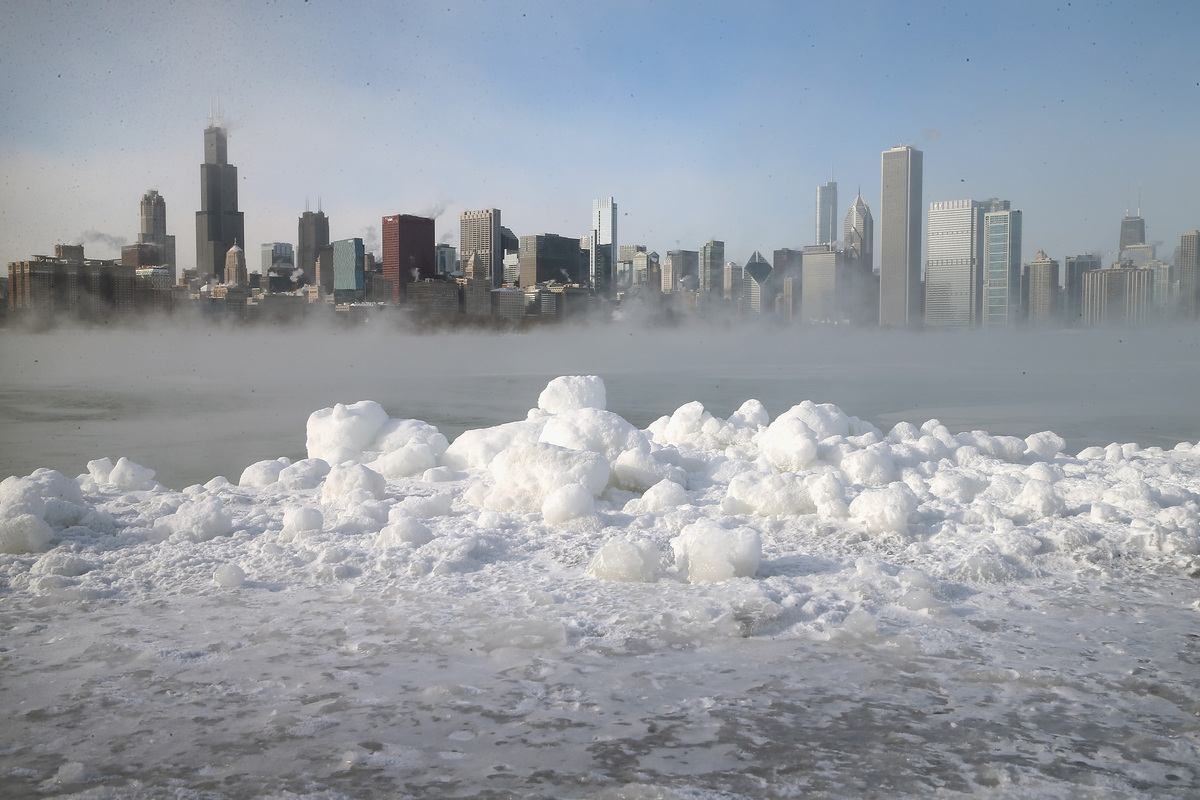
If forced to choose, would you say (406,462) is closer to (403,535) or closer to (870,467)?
(403,535)

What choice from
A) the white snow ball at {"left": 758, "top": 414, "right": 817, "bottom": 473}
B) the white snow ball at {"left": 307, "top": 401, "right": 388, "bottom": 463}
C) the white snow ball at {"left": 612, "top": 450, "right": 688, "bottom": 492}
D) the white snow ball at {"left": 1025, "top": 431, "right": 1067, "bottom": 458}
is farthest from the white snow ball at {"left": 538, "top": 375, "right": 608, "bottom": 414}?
the white snow ball at {"left": 1025, "top": 431, "right": 1067, "bottom": 458}

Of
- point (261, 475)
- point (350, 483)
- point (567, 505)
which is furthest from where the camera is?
point (261, 475)

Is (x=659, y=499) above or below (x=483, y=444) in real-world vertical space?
below

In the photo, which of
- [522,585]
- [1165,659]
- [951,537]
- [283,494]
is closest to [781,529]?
[951,537]

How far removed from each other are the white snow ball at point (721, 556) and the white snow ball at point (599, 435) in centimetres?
170

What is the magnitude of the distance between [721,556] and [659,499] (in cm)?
105

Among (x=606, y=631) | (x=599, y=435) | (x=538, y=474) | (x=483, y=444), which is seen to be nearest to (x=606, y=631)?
(x=606, y=631)

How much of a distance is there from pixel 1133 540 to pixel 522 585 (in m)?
2.85

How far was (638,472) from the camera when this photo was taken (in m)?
5.09

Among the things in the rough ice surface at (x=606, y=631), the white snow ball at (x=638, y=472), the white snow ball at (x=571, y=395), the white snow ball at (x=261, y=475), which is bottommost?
the rough ice surface at (x=606, y=631)

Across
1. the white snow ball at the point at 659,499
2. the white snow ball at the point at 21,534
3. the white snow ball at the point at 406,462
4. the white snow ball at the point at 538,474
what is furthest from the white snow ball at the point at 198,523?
the white snow ball at the point at 659,499

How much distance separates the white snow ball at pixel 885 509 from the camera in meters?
4.21

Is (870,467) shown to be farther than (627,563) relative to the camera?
Yes

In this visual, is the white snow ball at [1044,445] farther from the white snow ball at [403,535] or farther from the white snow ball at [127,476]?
the white snow ball at [127,476]
